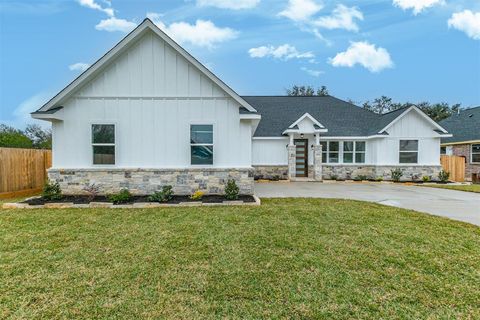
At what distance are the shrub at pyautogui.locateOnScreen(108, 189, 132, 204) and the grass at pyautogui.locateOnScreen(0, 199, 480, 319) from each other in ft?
5.58

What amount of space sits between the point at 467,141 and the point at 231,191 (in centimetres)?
2111

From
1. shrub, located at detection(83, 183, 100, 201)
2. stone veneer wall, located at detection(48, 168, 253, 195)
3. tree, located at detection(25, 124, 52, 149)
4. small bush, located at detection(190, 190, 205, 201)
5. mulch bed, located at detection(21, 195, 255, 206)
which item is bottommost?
mulch bed, located at detection(21, 195, 255, 206)

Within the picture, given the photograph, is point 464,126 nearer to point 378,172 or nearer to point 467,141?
point 467,141

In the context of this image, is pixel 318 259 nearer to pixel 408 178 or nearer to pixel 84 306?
pixel 84 306

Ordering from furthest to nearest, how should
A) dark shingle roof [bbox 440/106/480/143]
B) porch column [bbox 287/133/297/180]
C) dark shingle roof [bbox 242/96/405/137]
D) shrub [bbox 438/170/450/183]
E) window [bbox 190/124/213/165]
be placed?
dark shingle roof [bbox 440/106/480/143]
dark shingle roof [bbox 242/96/405/137]
porch column [bbox 287/133/297/180]
shrub [bbox 438/170/450/183]
window [bbox 190/124/213/165]

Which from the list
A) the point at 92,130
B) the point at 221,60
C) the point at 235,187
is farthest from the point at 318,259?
the point at 221,60

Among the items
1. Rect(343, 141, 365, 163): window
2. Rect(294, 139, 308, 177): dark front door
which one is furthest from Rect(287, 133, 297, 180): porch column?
Rect(343, 141, 365, 163): window

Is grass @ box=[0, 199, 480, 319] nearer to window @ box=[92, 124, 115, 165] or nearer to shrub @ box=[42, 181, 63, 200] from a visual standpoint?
shrub @ box=[42, 181, 63, 200]

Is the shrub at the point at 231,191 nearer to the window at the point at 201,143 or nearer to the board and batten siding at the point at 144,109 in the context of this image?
the window at the point at 201,143

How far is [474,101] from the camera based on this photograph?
1698 inches

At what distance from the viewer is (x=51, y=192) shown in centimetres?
862

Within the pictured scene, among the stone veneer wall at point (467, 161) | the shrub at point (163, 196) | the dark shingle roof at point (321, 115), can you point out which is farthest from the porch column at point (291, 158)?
the stone veneer wall at point (467, 161)

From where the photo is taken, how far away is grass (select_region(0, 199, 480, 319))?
9.46 feet

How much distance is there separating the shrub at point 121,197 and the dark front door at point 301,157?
36.9 ft
